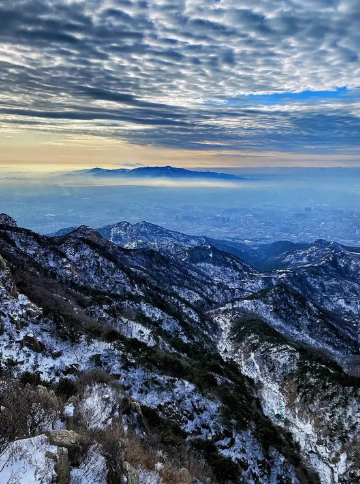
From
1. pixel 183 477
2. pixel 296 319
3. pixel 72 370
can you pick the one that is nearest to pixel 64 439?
pixel 183 477

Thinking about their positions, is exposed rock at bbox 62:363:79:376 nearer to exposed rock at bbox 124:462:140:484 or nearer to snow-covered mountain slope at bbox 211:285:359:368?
exposed rock at bbox 124:462:140:484

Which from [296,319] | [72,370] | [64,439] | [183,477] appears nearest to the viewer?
[64,439]

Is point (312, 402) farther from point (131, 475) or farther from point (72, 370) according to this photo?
point (131, 475)

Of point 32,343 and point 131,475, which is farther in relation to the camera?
point 32,343

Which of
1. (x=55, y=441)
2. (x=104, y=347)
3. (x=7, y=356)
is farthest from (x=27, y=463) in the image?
(x=104, y=347)

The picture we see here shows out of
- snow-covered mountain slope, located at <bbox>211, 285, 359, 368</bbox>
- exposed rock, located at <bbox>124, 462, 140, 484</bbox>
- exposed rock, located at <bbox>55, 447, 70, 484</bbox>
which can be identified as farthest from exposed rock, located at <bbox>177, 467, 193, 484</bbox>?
snow-covered mountain slope, located at <bbox>211, 285, 359, 368</bbox>

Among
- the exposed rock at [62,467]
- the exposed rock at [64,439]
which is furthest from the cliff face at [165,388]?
the exposed rock at [64,439]
